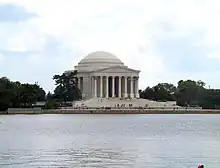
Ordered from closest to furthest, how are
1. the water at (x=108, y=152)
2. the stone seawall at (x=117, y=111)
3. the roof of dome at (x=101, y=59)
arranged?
the water at (x=108, y=152) < the stone seawall at (x=117, y=111) < the roof of dome at (x=101, y=59)

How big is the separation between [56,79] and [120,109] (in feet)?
89.4

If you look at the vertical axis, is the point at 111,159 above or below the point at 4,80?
below

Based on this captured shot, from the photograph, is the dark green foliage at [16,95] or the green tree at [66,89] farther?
the green tree at [66,89]

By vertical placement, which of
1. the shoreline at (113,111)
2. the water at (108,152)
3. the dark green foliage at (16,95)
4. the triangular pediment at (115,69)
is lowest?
the water at (108,152)

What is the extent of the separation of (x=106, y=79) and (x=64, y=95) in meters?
17.1

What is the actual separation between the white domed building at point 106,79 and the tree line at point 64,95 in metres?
5.19

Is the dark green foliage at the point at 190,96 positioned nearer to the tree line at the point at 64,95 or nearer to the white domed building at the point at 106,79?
the tree line at the point at 64,95

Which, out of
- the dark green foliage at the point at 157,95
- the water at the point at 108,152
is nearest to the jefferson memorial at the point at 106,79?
the dark green foliage at the point at 157,95

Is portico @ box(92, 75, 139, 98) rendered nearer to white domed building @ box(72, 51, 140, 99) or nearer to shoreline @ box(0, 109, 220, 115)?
white domed building @ box(72, 51, 140, 99)

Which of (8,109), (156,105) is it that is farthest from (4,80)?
(156,105)

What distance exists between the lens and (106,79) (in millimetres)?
188625

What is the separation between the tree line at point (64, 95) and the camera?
145 m

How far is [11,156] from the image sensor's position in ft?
147

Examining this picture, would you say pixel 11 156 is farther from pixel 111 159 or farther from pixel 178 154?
pixel 178 154
